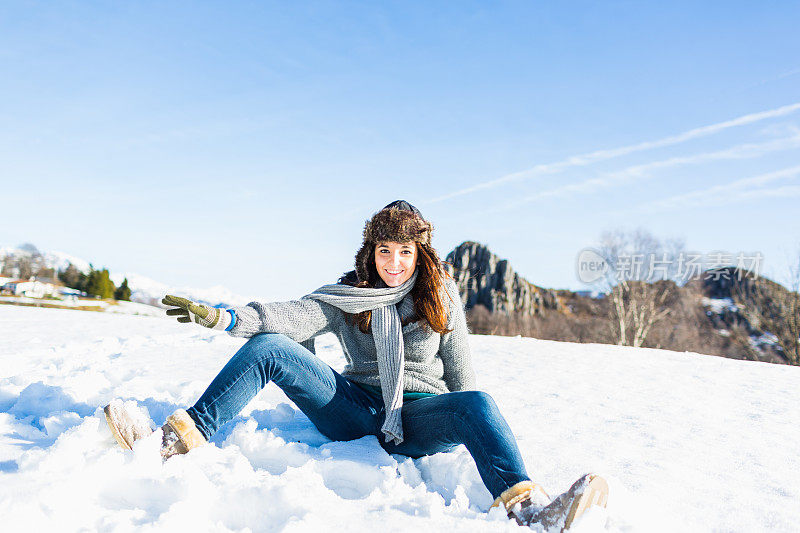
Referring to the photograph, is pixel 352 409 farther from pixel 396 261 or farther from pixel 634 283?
pixel 634 283

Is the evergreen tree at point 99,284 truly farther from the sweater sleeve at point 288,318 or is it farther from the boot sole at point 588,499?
the boot sole at point 588,499

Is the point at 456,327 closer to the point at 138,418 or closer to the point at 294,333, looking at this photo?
the point at 294,333

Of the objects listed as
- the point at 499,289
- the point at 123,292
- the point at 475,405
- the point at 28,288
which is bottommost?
the point at 28,288

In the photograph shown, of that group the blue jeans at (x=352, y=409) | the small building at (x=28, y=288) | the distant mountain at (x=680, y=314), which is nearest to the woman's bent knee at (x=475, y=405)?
the blue jeans at (x=352, y=409)

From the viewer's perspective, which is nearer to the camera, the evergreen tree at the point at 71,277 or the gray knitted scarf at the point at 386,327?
the gray knitted scarf at the point at 386,327

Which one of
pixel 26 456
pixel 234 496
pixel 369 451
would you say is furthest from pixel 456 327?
pixel 26 456

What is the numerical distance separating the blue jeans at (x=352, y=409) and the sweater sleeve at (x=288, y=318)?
64 millimetres

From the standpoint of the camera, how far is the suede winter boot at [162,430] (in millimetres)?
1992

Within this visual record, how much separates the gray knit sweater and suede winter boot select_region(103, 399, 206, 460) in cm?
55

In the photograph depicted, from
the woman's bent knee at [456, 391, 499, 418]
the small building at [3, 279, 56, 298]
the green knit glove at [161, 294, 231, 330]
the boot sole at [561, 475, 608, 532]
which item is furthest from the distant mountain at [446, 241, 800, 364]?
the small building at [3, 279, 56, 298]

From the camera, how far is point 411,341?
8.22 feet

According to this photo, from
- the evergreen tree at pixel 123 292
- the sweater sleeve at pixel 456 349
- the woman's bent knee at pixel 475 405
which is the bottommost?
the evergreen tree at pixel 123 292

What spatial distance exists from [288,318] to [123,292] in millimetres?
46278
